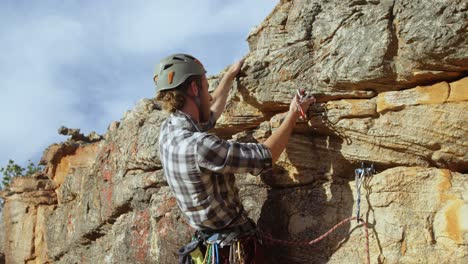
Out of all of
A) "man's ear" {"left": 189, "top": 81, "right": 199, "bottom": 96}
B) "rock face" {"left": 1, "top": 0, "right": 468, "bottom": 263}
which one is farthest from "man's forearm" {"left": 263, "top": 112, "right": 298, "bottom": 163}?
"man's ear" {"left": 189, "top": 81, "right": 199, "bottom": 96}

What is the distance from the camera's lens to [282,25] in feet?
29.2

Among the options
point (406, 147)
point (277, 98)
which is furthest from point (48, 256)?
point (406, 147)

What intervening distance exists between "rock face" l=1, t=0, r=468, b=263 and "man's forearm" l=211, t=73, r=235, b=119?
21cm

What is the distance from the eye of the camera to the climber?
6.62 m

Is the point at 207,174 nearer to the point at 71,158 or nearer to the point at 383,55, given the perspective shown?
the point at 383,55

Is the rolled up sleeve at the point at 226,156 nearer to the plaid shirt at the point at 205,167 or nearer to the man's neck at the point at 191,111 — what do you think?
the plaid shirt at the point at 205,167

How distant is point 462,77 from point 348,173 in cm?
215

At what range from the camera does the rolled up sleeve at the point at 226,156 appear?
652 centimetres

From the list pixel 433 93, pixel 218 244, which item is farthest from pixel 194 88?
pixel 433 93

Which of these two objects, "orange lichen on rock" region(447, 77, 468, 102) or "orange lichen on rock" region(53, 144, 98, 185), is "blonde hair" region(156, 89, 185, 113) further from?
"orange lichen on rock" region(53, 144, 98, 185)

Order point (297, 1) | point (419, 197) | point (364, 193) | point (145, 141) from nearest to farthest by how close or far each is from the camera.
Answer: point (419, 197) < point (364, 193) < point (297, 1) < point (145, 141)

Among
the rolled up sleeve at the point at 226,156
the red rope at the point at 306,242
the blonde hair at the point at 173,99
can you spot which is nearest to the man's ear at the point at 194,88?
the blonde hair at the point at 173,99

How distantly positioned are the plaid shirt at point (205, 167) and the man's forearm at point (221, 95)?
151 cm

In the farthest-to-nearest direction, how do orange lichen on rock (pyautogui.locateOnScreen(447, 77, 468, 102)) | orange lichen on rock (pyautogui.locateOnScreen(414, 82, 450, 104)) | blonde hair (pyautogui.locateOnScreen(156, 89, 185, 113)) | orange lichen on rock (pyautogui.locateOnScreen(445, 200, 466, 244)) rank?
blonde hair (pyautogui.locateOnScreen(156, 89, 185, 113)) < orange lichen on rock (pyautogui.locateOnScreen(414, 82, 450, 104)) < orange lichen on rock (pyautogui.locateOnScreen(447, 77, 468, 102)) < orange lichen on rock (pyautogui.locateOnScreen(445, 200, 466, 244))
